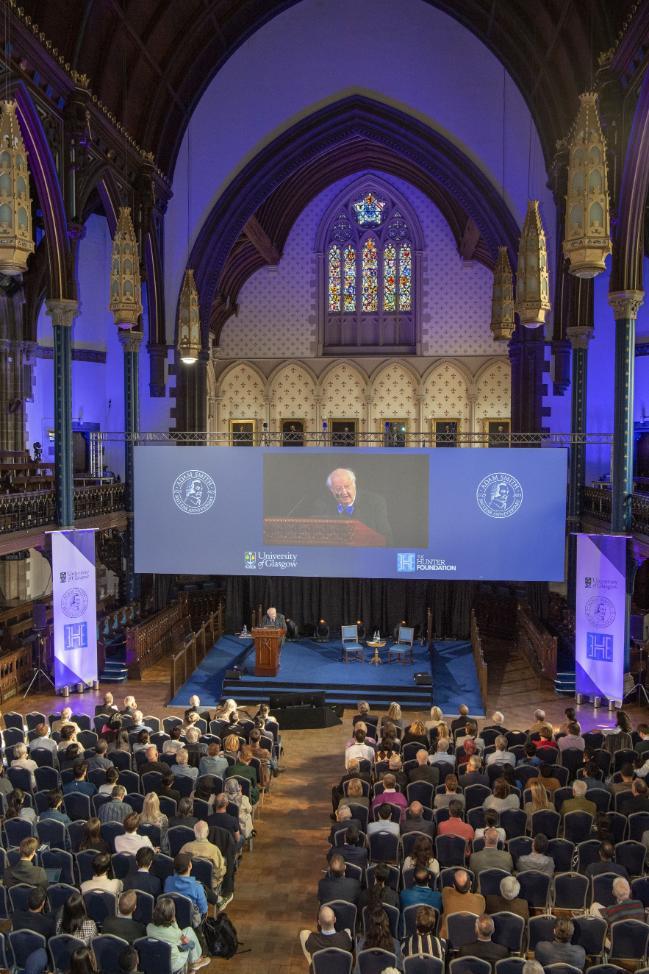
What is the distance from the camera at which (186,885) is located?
21.9 feet

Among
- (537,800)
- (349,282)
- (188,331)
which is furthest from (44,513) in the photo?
(349,282)

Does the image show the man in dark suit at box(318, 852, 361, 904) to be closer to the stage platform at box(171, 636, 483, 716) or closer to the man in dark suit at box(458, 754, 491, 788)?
the man in dark suit at box(458, 754, 491, 788)

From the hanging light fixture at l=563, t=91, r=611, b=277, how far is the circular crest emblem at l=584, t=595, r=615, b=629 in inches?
274

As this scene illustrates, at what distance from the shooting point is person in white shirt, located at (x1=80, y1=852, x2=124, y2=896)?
21.7 feet

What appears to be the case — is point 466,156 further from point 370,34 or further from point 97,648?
point 97,648

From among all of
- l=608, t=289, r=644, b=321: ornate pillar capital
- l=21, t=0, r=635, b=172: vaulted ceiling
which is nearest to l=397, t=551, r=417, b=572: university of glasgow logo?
l=608, t=289, r=644, b=321: ornate pillar capital

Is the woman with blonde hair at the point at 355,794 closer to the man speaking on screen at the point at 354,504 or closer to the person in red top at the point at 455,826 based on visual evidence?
the person in red top at the point at 455,826

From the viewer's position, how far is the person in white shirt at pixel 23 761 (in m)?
9.34

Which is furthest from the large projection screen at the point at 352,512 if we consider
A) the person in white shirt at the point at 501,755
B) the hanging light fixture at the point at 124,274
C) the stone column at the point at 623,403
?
the person in white shirt at the point at 501,755

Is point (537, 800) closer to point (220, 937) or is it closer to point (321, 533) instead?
point (220, 937)

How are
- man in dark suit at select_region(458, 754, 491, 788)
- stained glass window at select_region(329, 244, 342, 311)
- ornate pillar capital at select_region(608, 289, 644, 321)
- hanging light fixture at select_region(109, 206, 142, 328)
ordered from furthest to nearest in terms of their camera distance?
stained glass window at select_region(329, 244, 342, 311) < ornate pillar capital at select_region(608, 289, 644, 321) < hanging light fixture at select_region(109, 206, 142, 328) < man in dark suit at select_region(458, 754, 491, 788)

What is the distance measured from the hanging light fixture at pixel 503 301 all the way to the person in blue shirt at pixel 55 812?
12.1 meters

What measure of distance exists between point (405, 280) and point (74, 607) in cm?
1586

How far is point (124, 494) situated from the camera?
19.7 metres
